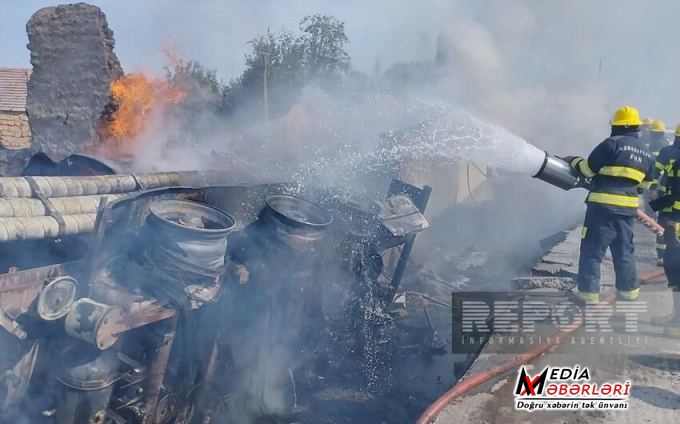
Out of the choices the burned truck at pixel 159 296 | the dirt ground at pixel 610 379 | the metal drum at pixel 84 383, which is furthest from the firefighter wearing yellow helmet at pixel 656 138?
the metal drum at pixel 84 383

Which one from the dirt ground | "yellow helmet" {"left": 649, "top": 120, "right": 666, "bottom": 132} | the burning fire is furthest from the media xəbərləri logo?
the burning fire

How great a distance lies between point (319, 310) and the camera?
20.0 feet

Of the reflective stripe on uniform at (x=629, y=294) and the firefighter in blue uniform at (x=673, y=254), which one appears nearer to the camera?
the firefighter in blue uniform at (x=673, y=254)

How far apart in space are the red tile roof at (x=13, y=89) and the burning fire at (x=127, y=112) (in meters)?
12.0

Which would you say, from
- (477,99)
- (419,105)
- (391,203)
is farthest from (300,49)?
(391,203)

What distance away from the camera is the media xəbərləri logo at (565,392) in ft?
12.7

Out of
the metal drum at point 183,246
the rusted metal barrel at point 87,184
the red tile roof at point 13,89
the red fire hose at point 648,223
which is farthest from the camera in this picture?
the red tile roof at point 13,89

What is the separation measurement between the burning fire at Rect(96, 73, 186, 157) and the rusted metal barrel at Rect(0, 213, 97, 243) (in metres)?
5.57

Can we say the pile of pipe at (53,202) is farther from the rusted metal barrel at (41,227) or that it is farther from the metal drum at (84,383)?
the metal drum at (84,383)

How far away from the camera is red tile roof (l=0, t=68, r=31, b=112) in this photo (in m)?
20.7

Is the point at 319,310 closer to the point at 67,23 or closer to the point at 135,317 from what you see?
the point at 135,317

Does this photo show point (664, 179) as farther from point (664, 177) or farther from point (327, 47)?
point (327, 47)

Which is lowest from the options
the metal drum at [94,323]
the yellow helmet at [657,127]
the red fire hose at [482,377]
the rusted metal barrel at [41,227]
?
the red fire hose at [482,377]

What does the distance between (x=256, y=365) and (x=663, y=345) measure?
3846 mm
